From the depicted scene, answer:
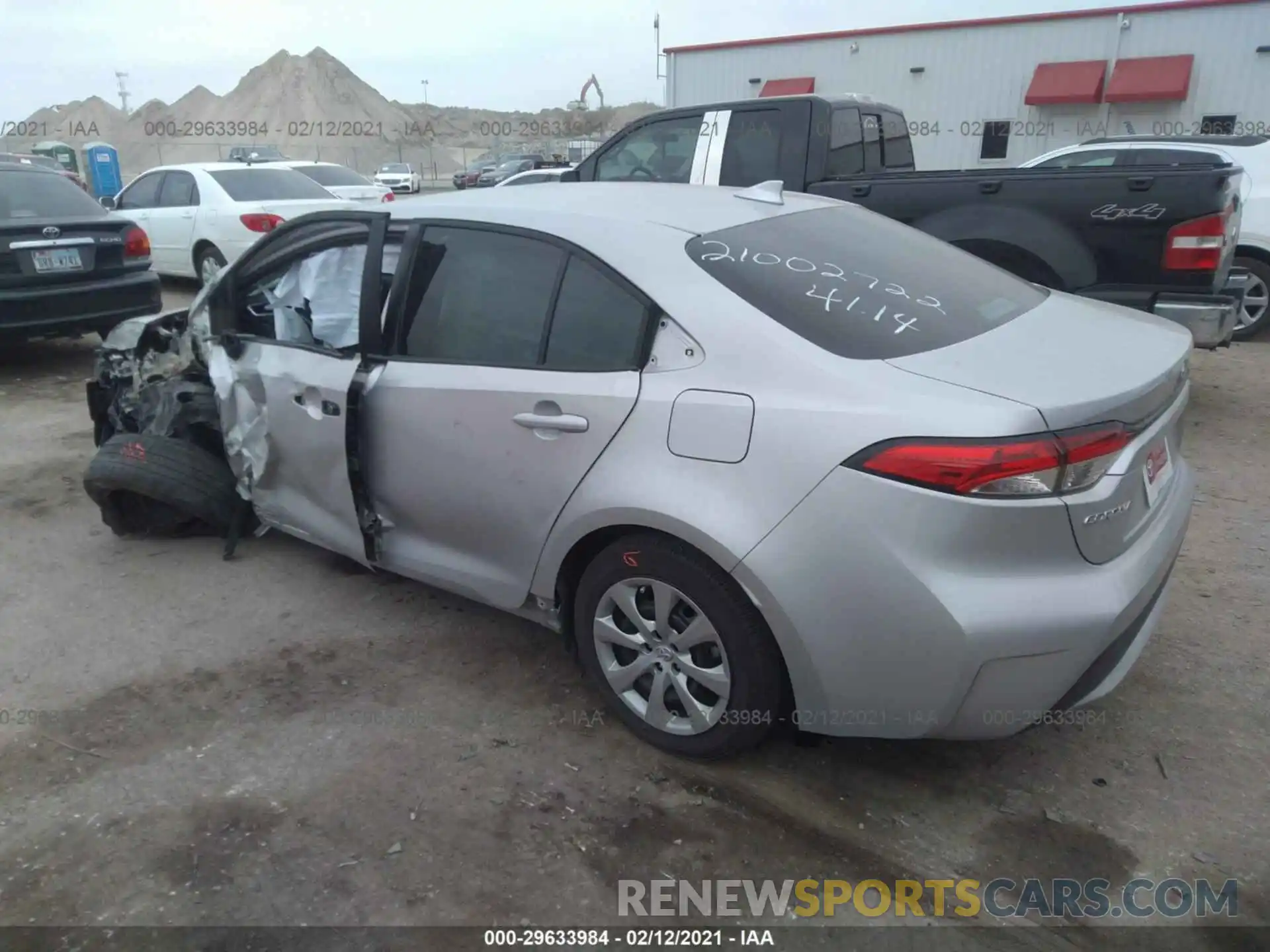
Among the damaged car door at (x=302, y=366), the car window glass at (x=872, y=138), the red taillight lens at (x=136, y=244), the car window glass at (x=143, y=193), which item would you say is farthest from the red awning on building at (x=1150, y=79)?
the damaged car door at (x=302, y=366)

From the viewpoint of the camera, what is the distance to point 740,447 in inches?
93.9

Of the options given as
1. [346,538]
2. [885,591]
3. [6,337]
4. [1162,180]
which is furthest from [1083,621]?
[6,337]

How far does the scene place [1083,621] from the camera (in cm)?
224

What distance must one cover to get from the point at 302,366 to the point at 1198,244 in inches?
178

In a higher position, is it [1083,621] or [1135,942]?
[1083,621]

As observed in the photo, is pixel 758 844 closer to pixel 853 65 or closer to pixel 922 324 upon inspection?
pixel 922 324

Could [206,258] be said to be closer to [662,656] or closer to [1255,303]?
[662,656]

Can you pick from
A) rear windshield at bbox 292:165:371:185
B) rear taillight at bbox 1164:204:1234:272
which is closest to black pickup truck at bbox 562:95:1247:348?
rear taillight at bbox 1164:204:1234:272

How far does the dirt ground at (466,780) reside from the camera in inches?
93.6

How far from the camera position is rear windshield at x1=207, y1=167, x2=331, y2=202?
10031 mm

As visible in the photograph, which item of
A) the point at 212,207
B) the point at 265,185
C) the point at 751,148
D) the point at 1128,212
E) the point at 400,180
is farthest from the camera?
the point at 400,180

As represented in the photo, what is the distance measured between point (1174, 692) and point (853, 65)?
21669 mm

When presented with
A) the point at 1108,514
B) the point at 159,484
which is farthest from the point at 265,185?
the point at 1108,514
